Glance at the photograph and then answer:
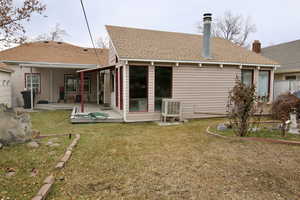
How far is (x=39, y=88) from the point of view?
42.2 ft

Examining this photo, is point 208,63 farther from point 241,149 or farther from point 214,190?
point 214,190

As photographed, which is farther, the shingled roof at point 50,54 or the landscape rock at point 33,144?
the shingled roof at point 50,54

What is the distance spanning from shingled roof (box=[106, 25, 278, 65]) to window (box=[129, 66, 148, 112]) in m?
0.62

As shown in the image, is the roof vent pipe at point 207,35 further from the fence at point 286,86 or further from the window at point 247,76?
the fence at point 286,86

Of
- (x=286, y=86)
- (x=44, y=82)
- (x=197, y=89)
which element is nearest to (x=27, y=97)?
(x=44, y=82)

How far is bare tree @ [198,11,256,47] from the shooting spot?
86.7 ft

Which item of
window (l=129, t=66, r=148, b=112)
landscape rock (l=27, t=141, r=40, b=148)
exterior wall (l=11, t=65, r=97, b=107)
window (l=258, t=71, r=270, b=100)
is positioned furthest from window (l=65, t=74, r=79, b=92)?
window (l=258, t=71, r=270, b=100)

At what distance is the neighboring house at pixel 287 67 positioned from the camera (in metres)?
10.3

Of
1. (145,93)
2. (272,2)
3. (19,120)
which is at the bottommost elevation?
(19,120)

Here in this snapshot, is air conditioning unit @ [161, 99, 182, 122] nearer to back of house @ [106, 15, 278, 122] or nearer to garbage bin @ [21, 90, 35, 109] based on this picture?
back of house @ [106, 15, 278, 122]

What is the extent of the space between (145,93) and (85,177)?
550cm

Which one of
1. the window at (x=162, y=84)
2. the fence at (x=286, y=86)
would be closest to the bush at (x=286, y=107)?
the fence at (x=286, y=86)

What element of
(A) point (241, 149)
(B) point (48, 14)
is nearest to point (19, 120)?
(A) point (241, 149)

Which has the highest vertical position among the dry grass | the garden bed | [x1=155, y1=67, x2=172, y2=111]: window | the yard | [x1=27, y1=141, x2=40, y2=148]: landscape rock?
[x1=155, y1=67, x2=172, y2=111]: window
